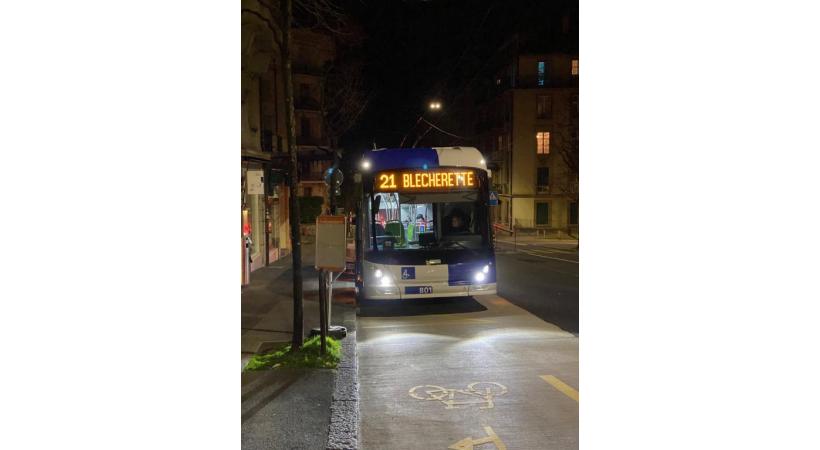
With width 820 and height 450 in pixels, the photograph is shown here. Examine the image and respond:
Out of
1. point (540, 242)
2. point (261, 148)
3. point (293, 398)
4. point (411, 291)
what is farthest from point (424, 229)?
point (540, 242)

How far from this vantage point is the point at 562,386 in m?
7.39

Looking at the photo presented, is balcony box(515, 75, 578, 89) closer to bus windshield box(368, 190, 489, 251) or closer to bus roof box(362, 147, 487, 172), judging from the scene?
bus roof box(362, 147, 487, 172)

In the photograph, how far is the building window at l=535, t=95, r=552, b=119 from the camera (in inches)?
1995

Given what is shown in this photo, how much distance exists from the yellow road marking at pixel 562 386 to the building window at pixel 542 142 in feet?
148

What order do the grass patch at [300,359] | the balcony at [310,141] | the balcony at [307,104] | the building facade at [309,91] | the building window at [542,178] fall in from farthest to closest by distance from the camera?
the balcony at [310,141]
the building window at [542,178]
the balcony at [307,104]
the building facade at [309,91]
the grass patch at [300,359]

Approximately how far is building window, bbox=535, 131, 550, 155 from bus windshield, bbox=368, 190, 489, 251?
131 feet

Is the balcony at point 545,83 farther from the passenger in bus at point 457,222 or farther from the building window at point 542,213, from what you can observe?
the passenger in bus at point 457,222

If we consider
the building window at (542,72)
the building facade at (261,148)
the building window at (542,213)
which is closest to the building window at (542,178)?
the building window at (542,213)

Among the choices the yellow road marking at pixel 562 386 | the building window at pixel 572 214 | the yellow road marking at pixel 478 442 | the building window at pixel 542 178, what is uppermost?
the building window at pixel 542 178

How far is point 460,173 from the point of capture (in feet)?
41.6

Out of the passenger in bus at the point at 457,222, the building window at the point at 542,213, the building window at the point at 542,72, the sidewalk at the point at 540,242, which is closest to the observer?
the passenger in bus at the point at 457,222

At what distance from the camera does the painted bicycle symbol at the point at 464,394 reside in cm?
679

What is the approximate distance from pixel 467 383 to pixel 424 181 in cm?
570

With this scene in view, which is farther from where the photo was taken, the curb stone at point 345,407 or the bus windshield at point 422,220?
the bus windshield at point 422,220
